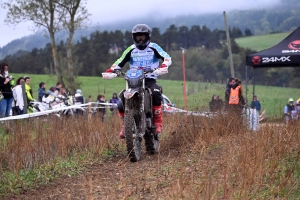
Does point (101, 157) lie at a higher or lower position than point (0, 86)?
lower

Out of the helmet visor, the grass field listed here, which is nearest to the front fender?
the helmet visor

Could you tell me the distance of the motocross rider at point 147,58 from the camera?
7.71 metres

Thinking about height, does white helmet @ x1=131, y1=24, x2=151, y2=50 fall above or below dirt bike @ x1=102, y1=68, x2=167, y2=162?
above

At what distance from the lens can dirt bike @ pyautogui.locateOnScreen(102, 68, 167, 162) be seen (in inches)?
276

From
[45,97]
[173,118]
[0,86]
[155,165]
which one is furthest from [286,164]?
[45,97]

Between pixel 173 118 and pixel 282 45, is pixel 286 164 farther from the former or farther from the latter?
pixel 282 45

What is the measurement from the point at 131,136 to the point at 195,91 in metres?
26.6

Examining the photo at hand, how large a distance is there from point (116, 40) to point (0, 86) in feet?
164

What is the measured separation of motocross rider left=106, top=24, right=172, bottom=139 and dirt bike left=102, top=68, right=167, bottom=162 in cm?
23

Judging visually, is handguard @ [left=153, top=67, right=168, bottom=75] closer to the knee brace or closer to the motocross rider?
the motocross rider

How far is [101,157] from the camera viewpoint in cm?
755

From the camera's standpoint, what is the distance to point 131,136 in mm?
7000

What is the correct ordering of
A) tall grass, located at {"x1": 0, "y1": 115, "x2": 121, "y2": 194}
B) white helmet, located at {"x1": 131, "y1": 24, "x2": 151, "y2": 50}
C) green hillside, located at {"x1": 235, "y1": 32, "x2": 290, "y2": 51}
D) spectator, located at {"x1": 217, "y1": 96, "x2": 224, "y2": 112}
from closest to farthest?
1. tall grass, located at {"x1": 0, "y1": 115, "x2": 121, "y2": 194}
2. white helmet, located at {"x1": 131, "y1": 24, "x2": 151, "y2": 50}
3. spectator, located at {"x1": 217, "y1": 96, "x2": 224, "y2": 112}
4. green hillside, located at {"x1": 235, "y1": 32, "x2": 290, "y2": 51}

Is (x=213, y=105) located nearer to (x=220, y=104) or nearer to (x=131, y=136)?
(x=220, y=104)
